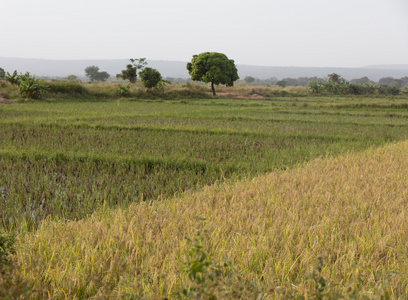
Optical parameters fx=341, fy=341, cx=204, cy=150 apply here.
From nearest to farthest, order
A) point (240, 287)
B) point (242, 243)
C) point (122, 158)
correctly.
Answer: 1. point (240, 287)
2. point (242, 243)
3. point (122, 158)

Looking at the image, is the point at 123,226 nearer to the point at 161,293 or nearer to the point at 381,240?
the point at 161,293

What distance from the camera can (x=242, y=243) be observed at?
229 cm

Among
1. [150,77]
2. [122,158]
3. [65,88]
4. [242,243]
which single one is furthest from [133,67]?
[242,243]

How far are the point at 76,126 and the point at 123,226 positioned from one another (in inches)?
279

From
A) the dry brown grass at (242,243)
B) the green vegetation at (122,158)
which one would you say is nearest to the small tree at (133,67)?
the green vegetation at (122,158)

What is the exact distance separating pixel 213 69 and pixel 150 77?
702 cm

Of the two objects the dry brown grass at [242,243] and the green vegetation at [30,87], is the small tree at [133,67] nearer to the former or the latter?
the green vegetation at [30,87]

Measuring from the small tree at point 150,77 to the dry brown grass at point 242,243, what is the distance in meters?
20.5

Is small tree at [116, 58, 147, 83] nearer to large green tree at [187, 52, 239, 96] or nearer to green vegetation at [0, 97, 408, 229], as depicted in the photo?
large green tree at [187, 52, 239, 96]

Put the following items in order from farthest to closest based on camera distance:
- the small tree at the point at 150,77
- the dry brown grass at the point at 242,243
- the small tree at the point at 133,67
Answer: the small tree at the point at 133,67 → the small tree at the point at 150,77 → the dry brown grass at the point at 242,243

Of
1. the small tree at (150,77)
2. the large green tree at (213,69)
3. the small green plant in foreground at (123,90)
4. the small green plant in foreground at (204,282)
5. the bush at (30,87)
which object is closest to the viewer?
the small green plant in foreground at (204,282)

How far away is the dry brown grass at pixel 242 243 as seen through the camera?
192cm

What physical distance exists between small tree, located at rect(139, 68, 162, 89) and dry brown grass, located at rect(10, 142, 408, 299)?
20529 millimetres

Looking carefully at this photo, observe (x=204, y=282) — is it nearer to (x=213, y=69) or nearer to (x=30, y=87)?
(x=30, y=87)
